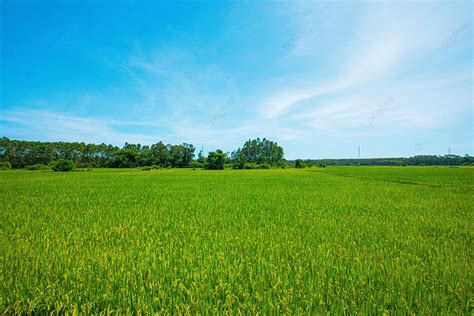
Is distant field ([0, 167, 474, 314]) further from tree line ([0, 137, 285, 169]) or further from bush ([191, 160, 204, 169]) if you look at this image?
bush ([191, 160, 204, 169])

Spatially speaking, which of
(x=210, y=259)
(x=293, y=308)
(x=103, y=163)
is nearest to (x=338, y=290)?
(x=293, y=308)

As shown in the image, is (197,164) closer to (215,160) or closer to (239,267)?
(215,160)

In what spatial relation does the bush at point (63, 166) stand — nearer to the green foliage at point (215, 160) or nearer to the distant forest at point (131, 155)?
the distant forest at point (131, 155)

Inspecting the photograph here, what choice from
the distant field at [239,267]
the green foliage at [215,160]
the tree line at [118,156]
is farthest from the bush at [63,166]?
the distant field at [239,267]

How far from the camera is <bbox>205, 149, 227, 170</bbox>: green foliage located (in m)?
81.9

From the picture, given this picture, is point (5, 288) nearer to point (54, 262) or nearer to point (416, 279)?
point (54, 262)

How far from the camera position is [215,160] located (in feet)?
268

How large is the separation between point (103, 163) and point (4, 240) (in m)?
107

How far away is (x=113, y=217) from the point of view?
7.57 m

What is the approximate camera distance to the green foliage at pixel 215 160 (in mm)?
81938

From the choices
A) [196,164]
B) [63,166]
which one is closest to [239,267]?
[63,166]

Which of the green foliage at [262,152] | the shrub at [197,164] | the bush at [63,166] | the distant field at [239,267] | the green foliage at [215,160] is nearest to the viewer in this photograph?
the distant field at [239,267]

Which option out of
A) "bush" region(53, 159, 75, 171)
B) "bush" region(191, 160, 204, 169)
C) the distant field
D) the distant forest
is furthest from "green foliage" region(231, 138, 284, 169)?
the distant field

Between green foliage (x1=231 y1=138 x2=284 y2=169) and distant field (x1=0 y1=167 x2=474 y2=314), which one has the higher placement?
green foliage (x1=231 y1=138 x2=284 y2=169)
